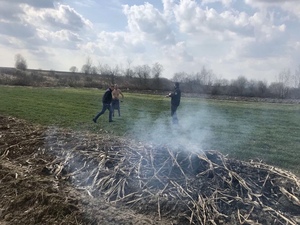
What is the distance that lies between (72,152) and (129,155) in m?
1.51

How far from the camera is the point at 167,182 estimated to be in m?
6.36

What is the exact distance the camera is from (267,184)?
6277 mm

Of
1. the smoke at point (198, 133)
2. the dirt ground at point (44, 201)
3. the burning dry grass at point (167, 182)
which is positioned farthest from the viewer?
the smoke at point (198, 133)

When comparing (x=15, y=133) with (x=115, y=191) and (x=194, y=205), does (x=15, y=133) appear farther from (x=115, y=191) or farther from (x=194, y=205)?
(x=194, y=205)

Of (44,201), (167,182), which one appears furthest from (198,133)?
(44,201)

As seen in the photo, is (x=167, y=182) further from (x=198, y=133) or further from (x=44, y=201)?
(x=198, y=133)

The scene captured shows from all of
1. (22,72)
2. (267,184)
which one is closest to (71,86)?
(22,72)

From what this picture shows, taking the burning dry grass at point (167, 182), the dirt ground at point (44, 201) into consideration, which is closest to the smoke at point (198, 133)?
the burning dry grass at point (167, 182)

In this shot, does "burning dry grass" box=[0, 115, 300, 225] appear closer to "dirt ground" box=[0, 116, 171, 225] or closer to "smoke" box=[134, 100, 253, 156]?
"dirt ground" box=[0, 116, 171, 225]

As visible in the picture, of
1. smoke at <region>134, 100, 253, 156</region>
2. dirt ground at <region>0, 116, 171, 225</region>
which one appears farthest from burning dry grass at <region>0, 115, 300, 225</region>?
smoke at <region>134, 100, 253, 156</region>

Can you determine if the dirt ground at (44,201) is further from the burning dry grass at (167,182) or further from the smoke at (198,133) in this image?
the smoke at (198,133)

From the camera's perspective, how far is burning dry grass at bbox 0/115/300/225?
5.49m

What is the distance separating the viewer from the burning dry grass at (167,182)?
216 inches

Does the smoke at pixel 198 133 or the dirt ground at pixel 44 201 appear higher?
the smoke at pixel 198 133
